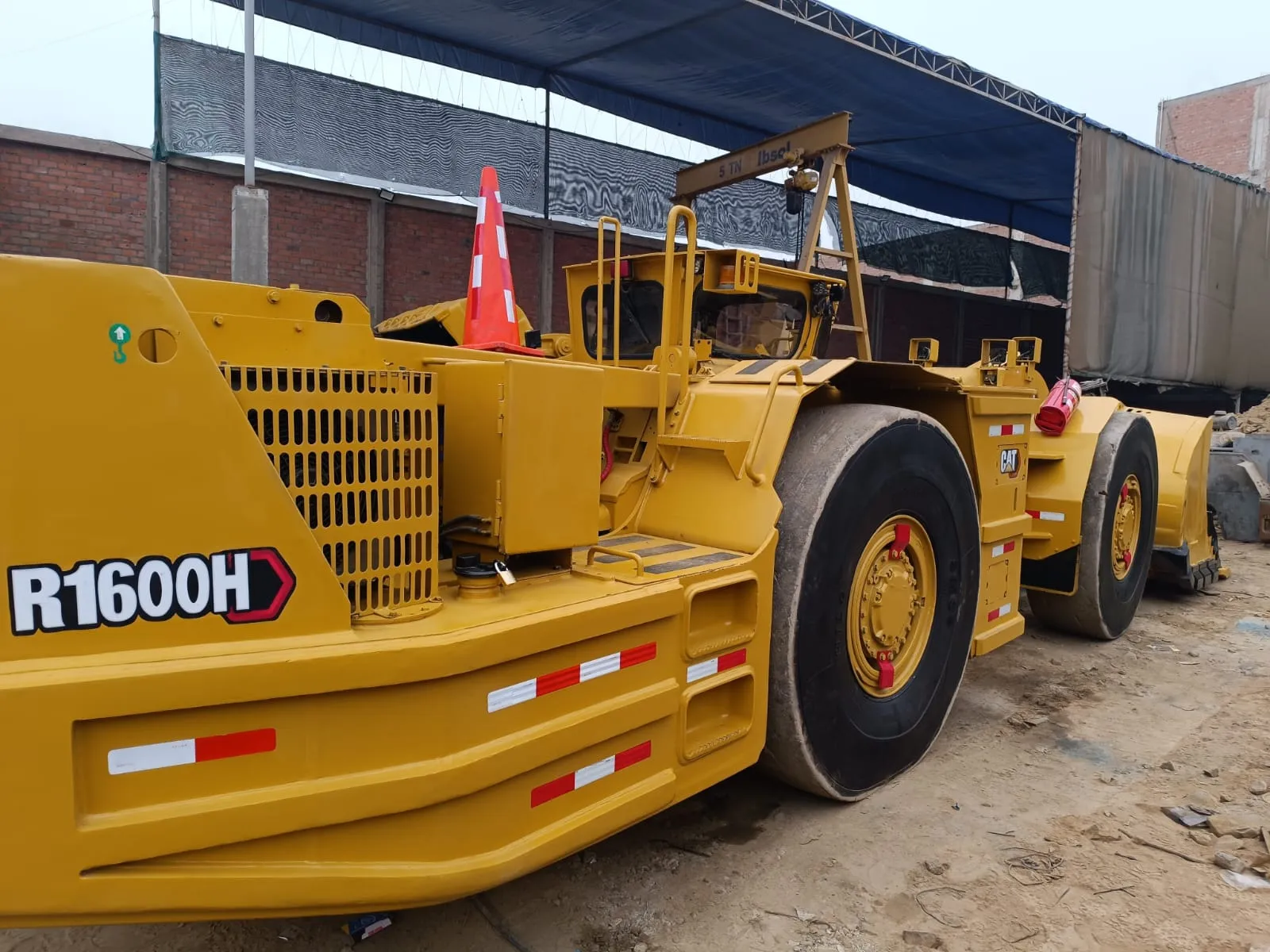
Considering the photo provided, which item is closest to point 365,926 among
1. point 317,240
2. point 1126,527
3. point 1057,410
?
point 1057,410

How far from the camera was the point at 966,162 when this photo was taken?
1505 cm

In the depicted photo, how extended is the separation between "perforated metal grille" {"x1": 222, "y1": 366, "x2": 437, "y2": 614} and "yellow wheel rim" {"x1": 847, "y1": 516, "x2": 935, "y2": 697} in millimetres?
1553

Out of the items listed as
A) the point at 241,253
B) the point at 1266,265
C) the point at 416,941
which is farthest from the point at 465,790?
the point at 1266,265

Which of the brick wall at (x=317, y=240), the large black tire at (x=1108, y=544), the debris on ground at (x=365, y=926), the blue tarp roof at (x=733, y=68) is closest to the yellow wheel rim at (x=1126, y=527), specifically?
the large black tire at (x=1108, y=544)

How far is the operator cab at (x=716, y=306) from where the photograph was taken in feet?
11.6

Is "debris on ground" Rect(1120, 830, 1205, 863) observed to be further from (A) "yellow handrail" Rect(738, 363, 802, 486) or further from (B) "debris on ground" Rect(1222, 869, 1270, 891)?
(A) "yellow handrail" Rect(738, 363, 802, 486)

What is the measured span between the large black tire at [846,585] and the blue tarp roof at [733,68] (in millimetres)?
7557

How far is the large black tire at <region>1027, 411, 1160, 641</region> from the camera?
4977mm

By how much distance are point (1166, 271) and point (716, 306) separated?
40.8 ft

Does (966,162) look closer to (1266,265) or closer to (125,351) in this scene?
(1266,265)

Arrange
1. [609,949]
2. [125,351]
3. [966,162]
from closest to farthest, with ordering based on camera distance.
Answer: [125,351]
[609,949]
[966,162]

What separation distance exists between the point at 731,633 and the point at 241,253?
6765mm

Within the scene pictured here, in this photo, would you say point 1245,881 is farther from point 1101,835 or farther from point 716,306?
point 716,306

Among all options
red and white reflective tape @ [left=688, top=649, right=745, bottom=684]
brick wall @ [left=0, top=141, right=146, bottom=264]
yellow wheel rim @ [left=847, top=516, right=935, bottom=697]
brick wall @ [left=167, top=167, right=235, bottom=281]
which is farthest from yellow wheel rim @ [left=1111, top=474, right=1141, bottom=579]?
brick wall @ [left=0, top=141, right=146, bottom=264]
